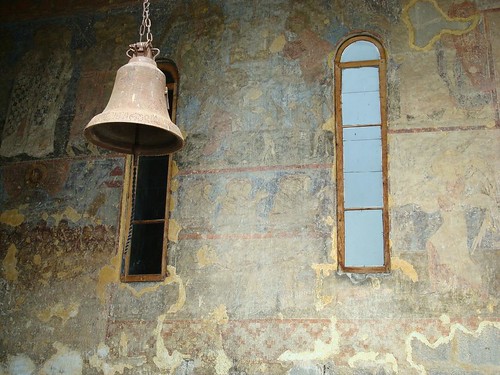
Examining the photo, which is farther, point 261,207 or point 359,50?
point 359,50

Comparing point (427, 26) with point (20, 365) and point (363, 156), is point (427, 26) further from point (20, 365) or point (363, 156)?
point (20, 365)

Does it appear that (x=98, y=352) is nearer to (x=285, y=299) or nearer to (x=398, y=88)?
(x=285, y=299)

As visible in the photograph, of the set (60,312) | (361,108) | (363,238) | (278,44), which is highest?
(278,44)

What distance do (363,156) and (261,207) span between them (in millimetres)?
1023

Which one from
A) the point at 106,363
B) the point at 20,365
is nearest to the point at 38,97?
the point at 20,365

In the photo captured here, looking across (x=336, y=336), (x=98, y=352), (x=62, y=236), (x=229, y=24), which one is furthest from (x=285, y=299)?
(x=229, y=24)

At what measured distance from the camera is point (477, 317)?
565 centimetres

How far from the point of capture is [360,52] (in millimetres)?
6605

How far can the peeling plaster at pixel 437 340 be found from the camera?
5.61 m

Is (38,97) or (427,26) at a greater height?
(427,26)

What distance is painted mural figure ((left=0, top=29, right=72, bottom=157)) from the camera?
282 inches

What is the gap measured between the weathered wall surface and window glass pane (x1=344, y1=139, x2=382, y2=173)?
0.16 m

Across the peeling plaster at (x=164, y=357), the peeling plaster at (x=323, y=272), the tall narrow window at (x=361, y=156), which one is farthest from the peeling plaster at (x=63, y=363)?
the tall narrow window at (x=361, y=156)

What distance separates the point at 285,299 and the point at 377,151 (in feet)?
5.09
